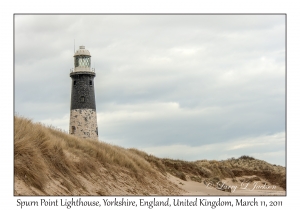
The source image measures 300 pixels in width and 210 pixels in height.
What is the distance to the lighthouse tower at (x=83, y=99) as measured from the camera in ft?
117

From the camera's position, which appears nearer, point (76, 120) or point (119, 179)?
point (119, 179)

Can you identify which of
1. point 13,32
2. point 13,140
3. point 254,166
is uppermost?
point 13,32

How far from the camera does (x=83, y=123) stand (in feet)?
117

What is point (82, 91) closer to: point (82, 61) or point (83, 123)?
point (83, 123)

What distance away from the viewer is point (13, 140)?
1114 centimetres

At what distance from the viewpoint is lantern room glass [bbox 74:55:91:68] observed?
124 feet

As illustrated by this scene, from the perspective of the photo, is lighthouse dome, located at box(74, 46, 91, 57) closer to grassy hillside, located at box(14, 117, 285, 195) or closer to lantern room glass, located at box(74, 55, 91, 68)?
lantern room glass, located at box(74, 55, 91, 68)

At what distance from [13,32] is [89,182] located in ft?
19.0

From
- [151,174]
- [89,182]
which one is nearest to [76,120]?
[151,174]

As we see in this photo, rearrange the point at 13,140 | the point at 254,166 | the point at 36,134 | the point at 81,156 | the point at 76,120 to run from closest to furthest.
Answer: the point at 13,140
the point at 36,134
the point at 81,156
the point at 76,120
the point at 254,166

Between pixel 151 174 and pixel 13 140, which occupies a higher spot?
pixel 13 140

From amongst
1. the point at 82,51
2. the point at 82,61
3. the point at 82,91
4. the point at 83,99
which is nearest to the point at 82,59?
the point at 82,61

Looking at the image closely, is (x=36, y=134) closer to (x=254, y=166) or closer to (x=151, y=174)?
(x=151, y=174)
